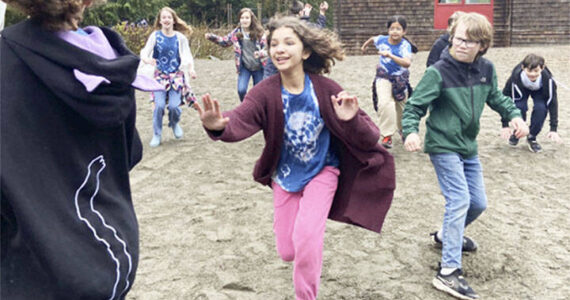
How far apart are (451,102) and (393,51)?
3702 millimetres

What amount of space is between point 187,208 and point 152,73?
2.57m

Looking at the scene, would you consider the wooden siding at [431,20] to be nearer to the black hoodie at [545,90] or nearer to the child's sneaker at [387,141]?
the black hoodie at [545,90]

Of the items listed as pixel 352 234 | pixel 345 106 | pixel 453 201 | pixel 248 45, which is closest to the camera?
pixel 345 106

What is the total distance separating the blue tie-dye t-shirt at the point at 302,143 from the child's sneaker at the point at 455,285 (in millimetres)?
1187

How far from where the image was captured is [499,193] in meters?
6.81

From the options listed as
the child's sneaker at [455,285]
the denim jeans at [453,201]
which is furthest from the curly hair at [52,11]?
the child's sneaker at [455,285]

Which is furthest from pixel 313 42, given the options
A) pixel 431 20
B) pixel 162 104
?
pixel 431 20

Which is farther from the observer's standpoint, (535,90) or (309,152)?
(535,90)

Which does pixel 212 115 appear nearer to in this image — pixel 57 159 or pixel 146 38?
pixel 57 159

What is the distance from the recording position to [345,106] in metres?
3.60

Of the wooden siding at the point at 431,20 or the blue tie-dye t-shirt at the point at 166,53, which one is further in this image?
the wooden siding at the point at 431,20

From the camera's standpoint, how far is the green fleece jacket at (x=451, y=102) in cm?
436

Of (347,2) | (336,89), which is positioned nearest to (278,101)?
(336,89)

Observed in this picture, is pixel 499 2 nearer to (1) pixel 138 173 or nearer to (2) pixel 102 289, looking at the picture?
(1) pixel 138 173
